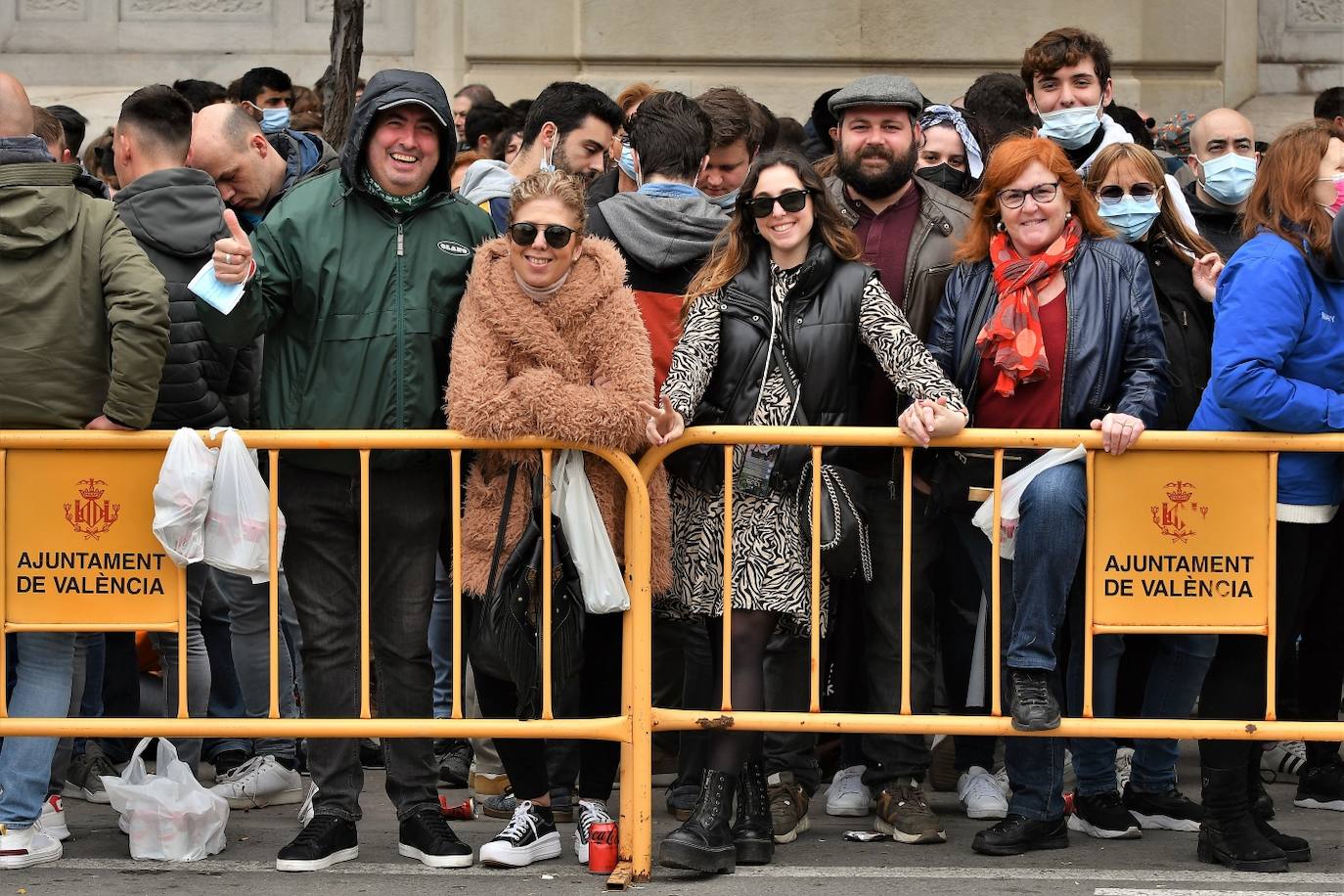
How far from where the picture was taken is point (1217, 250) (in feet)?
24.7

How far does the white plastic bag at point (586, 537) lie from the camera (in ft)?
19.4

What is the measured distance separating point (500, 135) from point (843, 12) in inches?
174

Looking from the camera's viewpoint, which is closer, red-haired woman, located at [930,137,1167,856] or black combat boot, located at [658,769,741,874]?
black combat boot, located at [658,769,741,874]

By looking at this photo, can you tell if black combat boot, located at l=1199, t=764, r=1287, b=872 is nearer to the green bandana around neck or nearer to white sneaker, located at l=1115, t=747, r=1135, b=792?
white sneaker, located at l=1115, t=747, r=1135, b=792

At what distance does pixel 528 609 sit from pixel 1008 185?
6.98 feet

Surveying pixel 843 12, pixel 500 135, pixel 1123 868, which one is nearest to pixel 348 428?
pixel 1123 868

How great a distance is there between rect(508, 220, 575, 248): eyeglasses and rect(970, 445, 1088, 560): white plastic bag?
1593 millimetres

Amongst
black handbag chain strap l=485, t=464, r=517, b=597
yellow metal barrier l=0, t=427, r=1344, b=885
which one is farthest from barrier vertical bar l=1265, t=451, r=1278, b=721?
black handbag chain strap l=485, t=464, r=517, b=597

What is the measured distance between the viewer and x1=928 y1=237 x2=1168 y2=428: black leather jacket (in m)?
6.23

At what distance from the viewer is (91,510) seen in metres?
6.02

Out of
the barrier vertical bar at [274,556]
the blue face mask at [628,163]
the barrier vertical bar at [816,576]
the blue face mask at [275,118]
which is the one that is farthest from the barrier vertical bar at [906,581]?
the blue face mask at [275,118]

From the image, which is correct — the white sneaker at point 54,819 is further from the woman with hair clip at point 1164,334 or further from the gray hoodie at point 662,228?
the woman with hair clip at point 1164,334

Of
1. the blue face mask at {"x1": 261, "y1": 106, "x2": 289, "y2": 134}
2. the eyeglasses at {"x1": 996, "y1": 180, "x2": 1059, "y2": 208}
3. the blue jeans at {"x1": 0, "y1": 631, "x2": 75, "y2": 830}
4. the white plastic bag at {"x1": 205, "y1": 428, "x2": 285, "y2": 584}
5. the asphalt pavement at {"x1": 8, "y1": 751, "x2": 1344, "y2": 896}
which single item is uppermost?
the blue face mask at {"x1": 261, "y1": 106, "x2": 289, "y2": 134}

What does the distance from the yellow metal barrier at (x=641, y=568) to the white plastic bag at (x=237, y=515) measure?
0.05m
